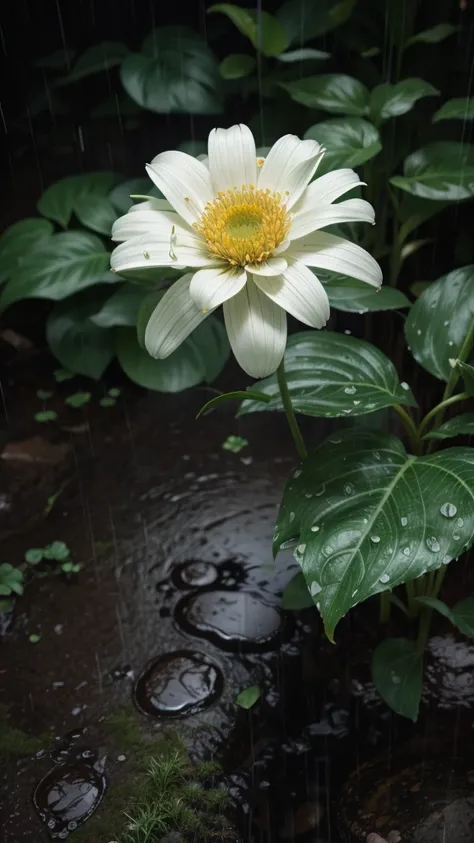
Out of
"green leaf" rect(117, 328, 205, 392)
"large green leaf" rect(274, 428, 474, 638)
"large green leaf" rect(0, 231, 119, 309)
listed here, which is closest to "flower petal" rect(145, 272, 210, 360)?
"large green leaf" rect(274, 428, 474, 638)

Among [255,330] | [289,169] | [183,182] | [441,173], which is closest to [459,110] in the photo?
[441,173]

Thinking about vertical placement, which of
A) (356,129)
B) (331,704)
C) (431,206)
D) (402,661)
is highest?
(356,129)

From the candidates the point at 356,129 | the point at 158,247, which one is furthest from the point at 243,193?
the point at 356,129

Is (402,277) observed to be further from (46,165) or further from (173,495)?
(46,165)

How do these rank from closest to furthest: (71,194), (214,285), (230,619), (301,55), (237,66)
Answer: (214,285), (230,619), (301,55), (237,66), (71,194)

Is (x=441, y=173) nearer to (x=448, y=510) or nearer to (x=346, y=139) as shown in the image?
(x=346, y=139)

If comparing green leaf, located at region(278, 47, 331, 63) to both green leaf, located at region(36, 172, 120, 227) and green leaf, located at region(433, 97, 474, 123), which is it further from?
green leaf, located at region(36, 172, 120, 227)
